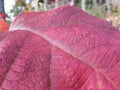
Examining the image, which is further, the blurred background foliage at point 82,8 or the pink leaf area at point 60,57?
the blurred background foliage at point 82,8

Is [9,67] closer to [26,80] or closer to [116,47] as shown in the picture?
[26,80]

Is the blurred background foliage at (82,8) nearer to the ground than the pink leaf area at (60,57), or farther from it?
nearer to the ground

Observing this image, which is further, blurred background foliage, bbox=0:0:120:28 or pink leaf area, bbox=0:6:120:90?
blurred background foliage, bbox=0:0:120:28

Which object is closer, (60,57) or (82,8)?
(60,57)

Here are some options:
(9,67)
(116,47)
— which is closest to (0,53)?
(9,67)

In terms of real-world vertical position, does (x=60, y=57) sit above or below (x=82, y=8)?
above

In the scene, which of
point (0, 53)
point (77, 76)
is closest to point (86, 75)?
point (77, 76)

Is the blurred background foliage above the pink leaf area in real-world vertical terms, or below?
below
